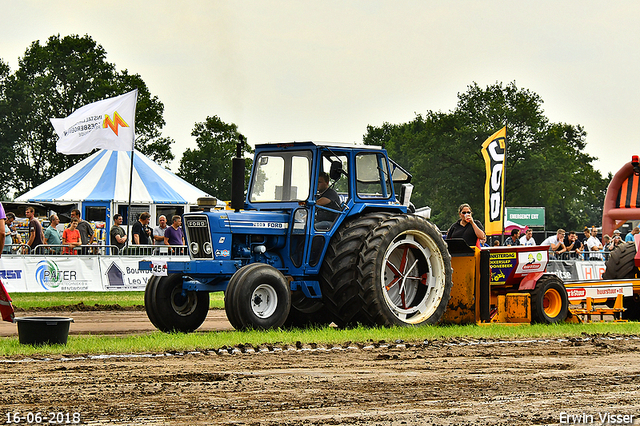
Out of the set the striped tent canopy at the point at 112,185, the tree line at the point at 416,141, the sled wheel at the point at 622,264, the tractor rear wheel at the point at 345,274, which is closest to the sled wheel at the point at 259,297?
the tractor rear wheel at the point at 345,274

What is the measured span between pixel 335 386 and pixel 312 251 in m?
4.38

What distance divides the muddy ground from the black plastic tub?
104cm

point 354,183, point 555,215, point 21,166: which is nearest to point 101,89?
point 21,166

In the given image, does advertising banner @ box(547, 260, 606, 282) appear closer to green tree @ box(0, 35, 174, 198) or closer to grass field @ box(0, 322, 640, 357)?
grass field @ box(0, 322, 640, 357)

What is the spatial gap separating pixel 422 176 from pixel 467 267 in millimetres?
56863

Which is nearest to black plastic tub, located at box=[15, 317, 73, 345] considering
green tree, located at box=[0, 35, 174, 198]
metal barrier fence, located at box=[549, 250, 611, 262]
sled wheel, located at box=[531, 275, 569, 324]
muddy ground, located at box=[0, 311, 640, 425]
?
muddy ground, located at box=[0, 311, 640, 425]

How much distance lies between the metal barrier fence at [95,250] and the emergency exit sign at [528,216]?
39205mm

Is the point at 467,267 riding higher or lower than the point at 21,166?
lower

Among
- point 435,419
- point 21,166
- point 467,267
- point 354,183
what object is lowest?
point 435,419

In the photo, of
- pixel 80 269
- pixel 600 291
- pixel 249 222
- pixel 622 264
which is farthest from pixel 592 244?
pixel 249 222

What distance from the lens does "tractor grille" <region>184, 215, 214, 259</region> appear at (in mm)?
10617

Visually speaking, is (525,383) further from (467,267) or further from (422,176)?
(422,176)

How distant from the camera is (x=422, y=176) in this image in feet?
224

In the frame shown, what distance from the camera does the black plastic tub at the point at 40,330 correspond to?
28.7 ft
